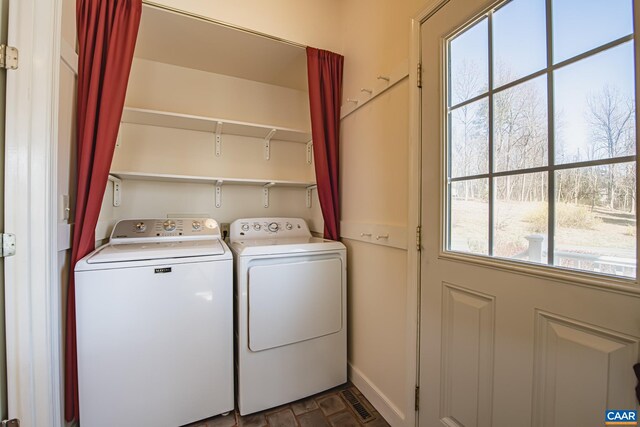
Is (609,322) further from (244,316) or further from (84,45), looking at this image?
(84,45)

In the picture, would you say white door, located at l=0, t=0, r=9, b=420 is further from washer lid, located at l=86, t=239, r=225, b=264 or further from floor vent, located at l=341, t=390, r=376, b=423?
floor vent, located at l=341, t=390, r=376, b=423

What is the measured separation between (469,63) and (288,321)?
1.59m

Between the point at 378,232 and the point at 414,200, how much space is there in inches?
12.9

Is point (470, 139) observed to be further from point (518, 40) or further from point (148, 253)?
point (148, 253)

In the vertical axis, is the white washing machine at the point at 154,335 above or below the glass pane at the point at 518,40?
below

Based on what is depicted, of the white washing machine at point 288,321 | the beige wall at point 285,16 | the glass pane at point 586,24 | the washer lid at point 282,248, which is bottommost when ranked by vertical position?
the white washing machine at point 288,321

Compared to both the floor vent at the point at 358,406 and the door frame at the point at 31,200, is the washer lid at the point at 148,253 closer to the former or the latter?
the door frame at the point at 31,200

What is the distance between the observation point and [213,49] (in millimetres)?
1795

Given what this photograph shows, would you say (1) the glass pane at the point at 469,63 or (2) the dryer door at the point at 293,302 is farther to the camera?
(2) the dryer door at the point at 293,302

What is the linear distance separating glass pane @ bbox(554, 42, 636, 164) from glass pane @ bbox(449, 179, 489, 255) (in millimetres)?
275

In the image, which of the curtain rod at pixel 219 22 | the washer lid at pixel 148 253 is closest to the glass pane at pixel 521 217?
the washer lid at pixel 148 253

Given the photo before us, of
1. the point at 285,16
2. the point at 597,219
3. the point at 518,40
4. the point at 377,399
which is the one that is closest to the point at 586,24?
the point at 518,40

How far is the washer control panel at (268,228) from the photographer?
1.93m

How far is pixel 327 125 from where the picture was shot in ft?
6.05
